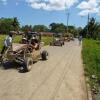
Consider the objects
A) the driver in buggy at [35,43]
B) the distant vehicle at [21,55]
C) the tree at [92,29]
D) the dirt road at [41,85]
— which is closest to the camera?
the dirt road at [41,85]

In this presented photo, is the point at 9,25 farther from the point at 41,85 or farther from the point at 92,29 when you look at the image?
the point at 41,85

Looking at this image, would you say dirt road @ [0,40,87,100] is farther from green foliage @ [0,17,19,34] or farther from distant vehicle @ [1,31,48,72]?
green foliage @ [0,17,19,34]

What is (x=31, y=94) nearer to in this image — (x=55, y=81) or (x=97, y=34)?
(x=55, y=81)

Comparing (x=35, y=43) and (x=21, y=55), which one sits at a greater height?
(x=35, y=43)

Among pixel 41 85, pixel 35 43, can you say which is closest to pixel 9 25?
pixel 35 43

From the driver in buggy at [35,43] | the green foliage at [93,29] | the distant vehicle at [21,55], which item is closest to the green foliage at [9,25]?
the green foliage at [93,29]

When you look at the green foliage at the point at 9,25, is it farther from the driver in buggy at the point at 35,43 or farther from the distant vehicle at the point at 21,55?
the distant vehicle at the point at 21,55

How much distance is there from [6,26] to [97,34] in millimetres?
47534

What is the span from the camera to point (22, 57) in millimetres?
17609

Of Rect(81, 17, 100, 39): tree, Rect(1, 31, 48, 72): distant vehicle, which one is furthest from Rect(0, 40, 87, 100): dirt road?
Rect(81, 17, 100, 39): tree

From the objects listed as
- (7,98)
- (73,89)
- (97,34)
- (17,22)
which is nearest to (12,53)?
(73,89)

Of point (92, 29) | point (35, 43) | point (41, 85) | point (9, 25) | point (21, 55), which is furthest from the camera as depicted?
point (9, 25)

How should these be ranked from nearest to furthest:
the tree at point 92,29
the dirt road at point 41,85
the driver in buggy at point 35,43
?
the dirt road at point 41,85
the driver in buggy at point 35,43
the tree at point 92,29

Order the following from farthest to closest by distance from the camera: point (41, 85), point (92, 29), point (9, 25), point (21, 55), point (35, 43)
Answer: point (9, 25), point (92, 29), point (35, 43), point (21, 55), point (41, 85)
